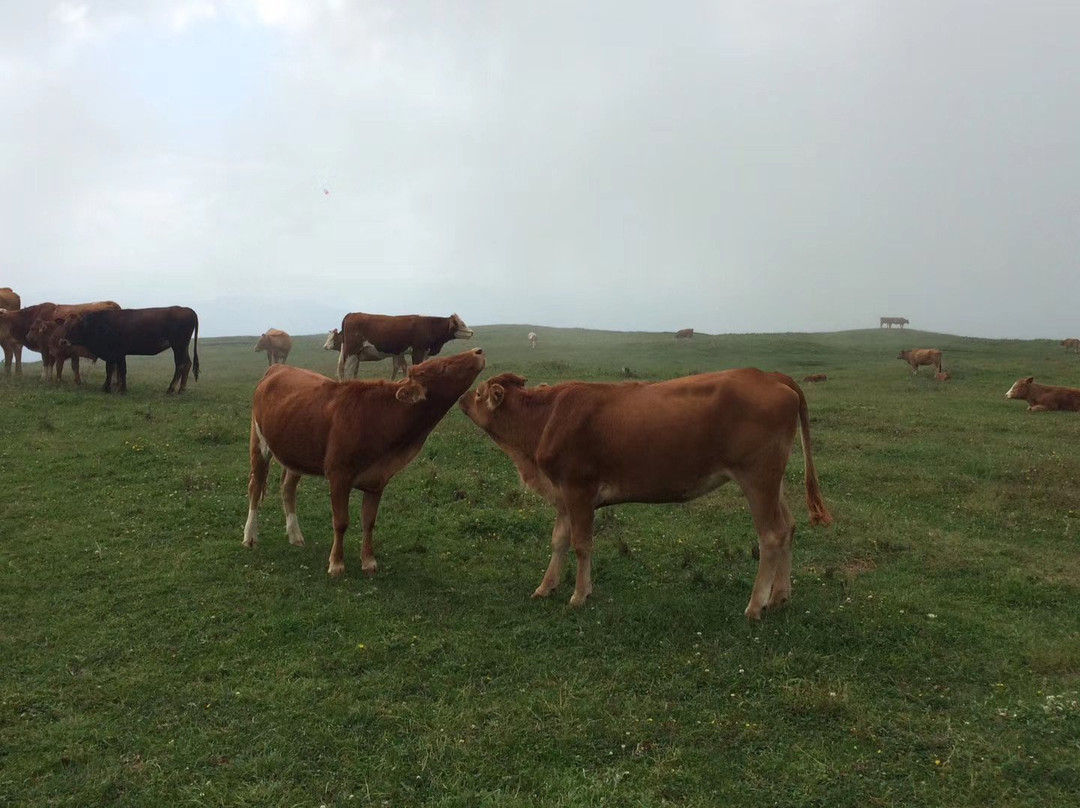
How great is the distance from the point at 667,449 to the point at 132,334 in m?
19.6

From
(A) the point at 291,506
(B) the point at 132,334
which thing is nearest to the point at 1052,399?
(A) the point at 291,506

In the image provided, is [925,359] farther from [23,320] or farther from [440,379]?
[23,320]

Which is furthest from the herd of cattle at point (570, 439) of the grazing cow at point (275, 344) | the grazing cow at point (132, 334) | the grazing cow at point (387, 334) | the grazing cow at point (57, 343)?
the grazing cow at point (275, 344)

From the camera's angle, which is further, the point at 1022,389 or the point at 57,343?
the point at 1022,389

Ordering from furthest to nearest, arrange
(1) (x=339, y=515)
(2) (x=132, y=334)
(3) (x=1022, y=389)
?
(3) (x=1022, y=389), (2) (x=132, y=334), (1) (x=339, y=515)

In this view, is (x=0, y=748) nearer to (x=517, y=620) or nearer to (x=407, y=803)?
(x=407, y=803)

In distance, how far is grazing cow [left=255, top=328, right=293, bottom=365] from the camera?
34.8 m

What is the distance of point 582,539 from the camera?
7.71 meters

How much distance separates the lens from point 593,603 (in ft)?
25.4

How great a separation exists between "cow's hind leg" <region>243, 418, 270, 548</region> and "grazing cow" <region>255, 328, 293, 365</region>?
26307 millimetres

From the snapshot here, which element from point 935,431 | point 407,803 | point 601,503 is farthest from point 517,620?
point 935,431

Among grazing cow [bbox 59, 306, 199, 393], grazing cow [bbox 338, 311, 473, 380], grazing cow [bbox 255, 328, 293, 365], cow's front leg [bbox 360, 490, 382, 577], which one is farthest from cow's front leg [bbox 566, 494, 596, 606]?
grazing cow [bbox 255, 328, 293, 365]

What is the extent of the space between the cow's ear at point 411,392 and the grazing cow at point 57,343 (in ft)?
58.2

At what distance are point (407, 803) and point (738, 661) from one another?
10.4ft
